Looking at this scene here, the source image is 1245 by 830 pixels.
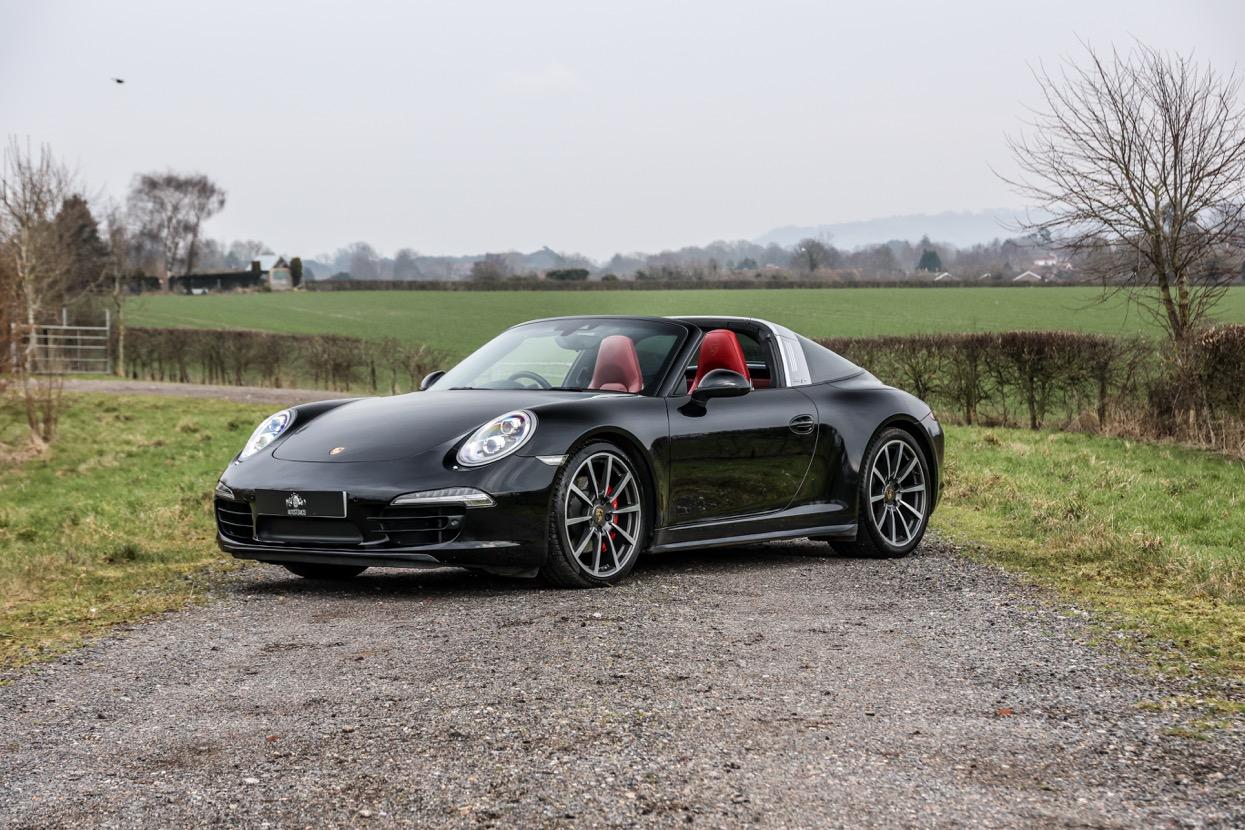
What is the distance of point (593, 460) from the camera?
7078 millimetres

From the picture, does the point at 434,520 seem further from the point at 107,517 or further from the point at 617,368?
the point at 107,517

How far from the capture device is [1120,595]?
23.6 feet

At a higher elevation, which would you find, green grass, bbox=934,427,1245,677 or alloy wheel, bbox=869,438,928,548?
alloy wheel, bbox=869,438,928,548

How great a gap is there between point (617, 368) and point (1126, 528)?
4.79 meters

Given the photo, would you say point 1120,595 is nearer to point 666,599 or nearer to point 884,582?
point 884,582

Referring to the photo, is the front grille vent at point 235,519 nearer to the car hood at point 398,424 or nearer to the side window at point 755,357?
the car hood at point 398,424

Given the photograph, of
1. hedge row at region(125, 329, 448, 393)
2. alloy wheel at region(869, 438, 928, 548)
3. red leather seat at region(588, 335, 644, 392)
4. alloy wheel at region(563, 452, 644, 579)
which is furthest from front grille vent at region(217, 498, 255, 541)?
hedge row at region(125, 329, 448, 393)

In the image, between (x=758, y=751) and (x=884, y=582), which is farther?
(x=884, y=582)

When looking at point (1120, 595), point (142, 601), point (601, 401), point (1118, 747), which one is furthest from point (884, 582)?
point (142, 601)

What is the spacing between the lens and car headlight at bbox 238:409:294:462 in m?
7.59

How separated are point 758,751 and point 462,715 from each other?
1.00 metres

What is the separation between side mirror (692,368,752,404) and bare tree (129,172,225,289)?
10436cm

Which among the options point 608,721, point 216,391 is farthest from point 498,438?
point 216,391

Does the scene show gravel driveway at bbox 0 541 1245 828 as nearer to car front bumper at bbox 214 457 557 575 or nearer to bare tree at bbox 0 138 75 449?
car front bumper at bbox 214 457 557 575
